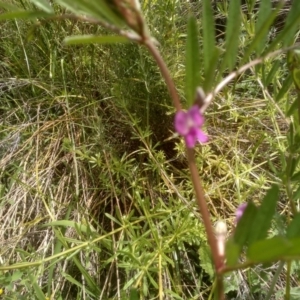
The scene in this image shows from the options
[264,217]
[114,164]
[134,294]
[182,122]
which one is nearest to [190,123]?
[182,122]

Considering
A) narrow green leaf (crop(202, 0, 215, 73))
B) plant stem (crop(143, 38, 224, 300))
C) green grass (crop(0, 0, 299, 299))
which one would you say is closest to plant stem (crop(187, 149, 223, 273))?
plant stem (crop(143, 38, 224, 300))

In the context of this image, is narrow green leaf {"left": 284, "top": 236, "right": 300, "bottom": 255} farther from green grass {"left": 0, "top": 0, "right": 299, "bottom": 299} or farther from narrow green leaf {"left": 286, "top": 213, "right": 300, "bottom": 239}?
green grass {"left": 0, "top": 0, "right": 299, "bottom": 299}

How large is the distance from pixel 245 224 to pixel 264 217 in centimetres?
2

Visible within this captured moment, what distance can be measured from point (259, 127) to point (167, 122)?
0.84 feet

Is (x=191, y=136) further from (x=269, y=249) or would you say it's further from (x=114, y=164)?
(x=114, y=164)

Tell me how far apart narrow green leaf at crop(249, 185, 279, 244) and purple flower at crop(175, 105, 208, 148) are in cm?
10

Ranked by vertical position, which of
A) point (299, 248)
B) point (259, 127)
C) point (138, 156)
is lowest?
point (299, 248)

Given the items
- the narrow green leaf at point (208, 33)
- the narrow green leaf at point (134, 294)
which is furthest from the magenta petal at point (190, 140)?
the narrow green leaf at point (134, 294)

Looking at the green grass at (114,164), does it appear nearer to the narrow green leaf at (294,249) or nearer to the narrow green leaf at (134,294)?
the narrow green leaf at (134,294)

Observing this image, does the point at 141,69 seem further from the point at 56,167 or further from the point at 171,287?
the point at 171,287

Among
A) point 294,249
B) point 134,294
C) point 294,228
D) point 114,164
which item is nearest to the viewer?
point 294,249

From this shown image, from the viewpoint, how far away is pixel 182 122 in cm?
34

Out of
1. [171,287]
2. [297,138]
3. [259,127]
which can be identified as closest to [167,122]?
[259,127]

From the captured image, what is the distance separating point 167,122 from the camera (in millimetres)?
1354
